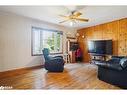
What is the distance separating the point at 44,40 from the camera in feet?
8.11

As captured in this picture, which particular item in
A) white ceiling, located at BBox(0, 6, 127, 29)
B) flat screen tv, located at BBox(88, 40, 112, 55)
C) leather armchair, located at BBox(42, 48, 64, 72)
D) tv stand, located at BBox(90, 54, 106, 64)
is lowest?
leather armchair, located at BBox(42, 48, 64, 72)

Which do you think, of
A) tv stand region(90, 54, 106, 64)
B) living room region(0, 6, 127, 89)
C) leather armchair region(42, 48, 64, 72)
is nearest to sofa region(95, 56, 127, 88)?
living room region(0, 6, 127, 89)

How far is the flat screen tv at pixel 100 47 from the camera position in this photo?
3252 mm

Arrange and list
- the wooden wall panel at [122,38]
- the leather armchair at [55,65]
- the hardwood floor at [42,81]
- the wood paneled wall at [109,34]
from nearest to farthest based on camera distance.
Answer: the hardwood floor at [42,81] → the wooden wall panel at [122,38] → the wood paneled wall at [109,34] → the leather armchair at [55,65]

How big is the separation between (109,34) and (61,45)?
54.6 inches

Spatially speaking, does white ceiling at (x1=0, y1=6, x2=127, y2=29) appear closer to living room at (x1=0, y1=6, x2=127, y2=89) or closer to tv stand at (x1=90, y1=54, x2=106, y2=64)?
living room at (x1=0, y1=6, x2=127, y2=89)

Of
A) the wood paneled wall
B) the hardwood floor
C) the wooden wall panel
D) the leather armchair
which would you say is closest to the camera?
the hardwood floor

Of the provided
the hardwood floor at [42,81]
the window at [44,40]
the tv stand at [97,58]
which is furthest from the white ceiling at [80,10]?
the hardwood floor at [42,81]

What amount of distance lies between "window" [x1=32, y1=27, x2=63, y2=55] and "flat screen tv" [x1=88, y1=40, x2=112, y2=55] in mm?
984

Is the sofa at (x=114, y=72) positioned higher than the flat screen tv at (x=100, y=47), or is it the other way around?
the flat screen tv at (x=100, y=47)

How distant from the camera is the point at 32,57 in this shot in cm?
262

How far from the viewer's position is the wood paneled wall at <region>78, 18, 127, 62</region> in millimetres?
3135

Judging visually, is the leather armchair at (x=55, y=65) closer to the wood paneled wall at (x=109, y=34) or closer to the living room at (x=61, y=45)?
the living room at (x=61, y=45)
